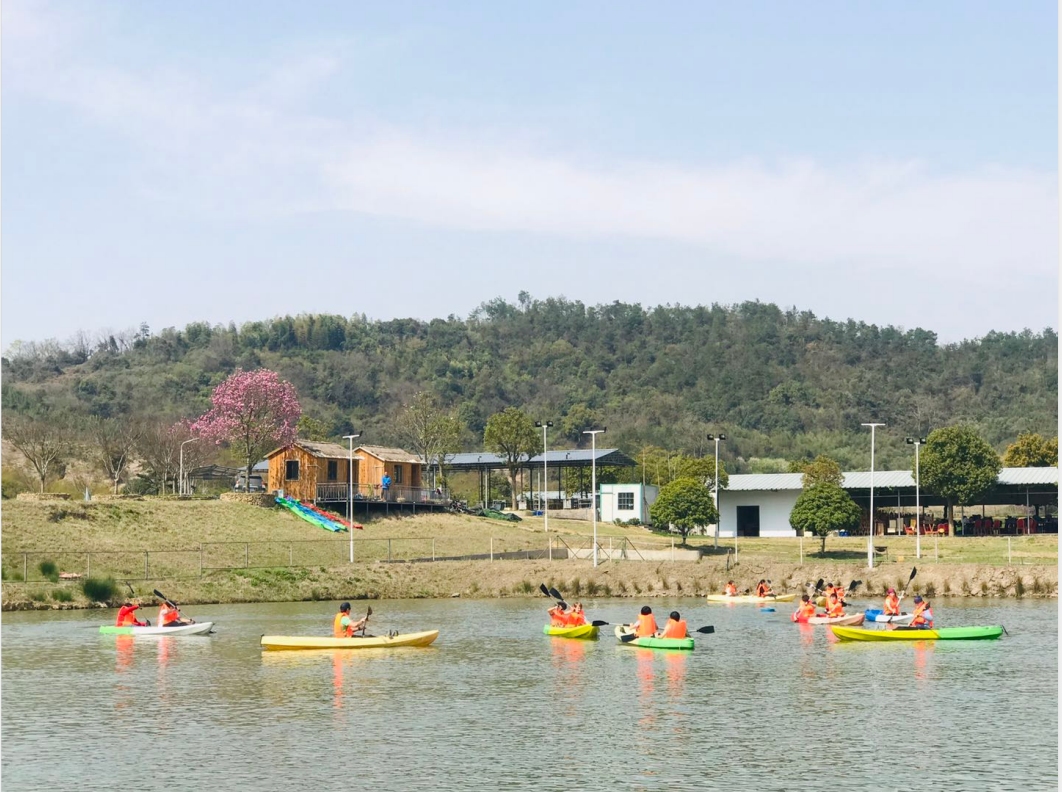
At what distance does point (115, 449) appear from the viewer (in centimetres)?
10419

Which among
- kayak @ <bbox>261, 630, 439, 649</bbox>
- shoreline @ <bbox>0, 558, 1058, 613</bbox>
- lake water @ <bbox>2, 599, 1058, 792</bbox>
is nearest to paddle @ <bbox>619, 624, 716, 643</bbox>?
lake water @ <bbox>2, 599, 1058, 792</bbox>

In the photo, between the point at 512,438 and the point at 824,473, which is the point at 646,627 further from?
the point at 512,438

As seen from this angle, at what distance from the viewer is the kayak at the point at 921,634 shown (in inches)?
1850

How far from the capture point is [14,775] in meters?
27.6

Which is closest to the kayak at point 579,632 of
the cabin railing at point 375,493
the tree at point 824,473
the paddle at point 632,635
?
the paddle at point 632,635

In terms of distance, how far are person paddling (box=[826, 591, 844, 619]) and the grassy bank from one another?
11261 millimetres

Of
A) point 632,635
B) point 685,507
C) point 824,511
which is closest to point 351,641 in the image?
point 632,635

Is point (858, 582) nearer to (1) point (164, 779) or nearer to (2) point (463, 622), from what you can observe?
(2) point (463, 622)

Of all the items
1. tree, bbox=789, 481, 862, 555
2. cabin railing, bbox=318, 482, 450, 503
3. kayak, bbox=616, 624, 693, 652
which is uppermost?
cabin railing, bbox=318, 482, 450, 503

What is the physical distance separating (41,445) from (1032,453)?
281 feet

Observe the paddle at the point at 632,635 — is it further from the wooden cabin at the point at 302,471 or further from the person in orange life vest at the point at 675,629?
the wooden cabin at the point at 302,471

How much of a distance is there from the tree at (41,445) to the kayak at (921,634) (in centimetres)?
6511

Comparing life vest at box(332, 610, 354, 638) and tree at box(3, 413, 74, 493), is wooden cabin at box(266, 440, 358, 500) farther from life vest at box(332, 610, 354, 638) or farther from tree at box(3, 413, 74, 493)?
life vest at box(332, 610, 354, 638)

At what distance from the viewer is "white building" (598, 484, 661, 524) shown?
10706 cm
